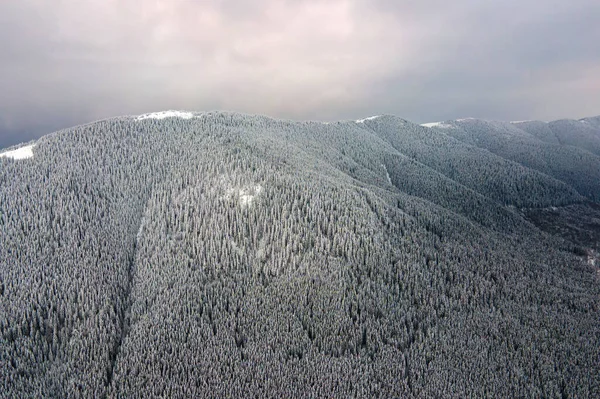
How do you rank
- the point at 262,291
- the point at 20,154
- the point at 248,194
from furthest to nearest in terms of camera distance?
Result: the point at 20,154 → the point at 248,194 → the point at 262,291

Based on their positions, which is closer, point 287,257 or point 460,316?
point 460,316

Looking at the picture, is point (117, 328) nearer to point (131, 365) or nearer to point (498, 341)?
point (131, 365)

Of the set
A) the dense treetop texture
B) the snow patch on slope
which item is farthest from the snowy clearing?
the snow patch on slope

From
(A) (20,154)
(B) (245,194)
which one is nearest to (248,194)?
(B) (245,194)

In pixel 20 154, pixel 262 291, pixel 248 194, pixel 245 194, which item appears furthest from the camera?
pixel 20 154

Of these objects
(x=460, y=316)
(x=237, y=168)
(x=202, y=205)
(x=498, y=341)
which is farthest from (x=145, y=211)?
(x=498, y=341)

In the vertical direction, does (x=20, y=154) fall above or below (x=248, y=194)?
above

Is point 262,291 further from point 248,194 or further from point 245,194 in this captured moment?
point 245,194

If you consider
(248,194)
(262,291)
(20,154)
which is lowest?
(262,291)

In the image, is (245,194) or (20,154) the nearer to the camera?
(245,194)
